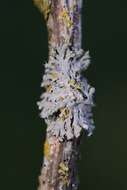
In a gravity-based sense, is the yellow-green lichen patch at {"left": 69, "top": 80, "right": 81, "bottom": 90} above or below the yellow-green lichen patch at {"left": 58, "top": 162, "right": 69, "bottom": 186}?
above

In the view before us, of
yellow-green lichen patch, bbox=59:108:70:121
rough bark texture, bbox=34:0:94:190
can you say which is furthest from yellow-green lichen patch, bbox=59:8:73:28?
yellow-green lichen patch, bbox=59:108:70:121

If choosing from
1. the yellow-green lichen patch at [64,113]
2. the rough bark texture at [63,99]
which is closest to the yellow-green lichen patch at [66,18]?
the rough bark texture at [63,99]

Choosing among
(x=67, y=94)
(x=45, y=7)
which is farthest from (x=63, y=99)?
(x=45, y=7)

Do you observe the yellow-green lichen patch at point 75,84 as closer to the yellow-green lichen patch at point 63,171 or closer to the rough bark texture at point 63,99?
the rough bark texture at point 63,99

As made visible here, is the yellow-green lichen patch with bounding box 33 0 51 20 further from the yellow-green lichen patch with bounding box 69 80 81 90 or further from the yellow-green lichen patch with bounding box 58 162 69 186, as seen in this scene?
the yellow-green lichen patch with bounding box 58 162 69 186

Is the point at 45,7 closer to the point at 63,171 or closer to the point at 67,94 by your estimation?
the point at 67,94

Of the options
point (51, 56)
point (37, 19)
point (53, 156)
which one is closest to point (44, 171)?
point (53, 156)

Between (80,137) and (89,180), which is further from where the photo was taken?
(89,180)

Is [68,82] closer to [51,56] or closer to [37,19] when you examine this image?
[51,56]
